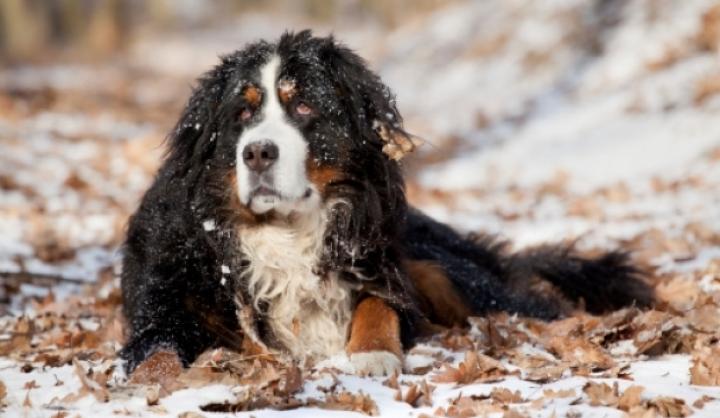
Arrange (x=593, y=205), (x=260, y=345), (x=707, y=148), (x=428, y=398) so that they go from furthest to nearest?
(x=707, y=148) < (x=593, y=205) < (x=260, y=345) < (x=428, y=398)

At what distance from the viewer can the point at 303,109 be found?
4859mm

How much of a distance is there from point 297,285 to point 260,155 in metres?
0.81

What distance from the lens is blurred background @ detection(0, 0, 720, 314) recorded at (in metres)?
9.20

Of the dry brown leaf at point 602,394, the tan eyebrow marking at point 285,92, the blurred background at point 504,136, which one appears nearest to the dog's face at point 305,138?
the tan eyebrow marking at point 285,92

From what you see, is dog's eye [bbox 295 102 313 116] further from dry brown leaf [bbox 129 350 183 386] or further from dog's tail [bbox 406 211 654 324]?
dry brown leaf [bbox 129 350 183 386]

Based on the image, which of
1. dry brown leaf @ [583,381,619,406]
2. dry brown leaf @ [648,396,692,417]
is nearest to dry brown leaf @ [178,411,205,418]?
dry brown leaf @ [583,381,619,406]

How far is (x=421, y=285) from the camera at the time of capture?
216 inches

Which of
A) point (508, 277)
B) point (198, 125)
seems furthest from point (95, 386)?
point (508, 277)

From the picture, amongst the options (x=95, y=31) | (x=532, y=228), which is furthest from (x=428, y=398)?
(x=95, y=31)

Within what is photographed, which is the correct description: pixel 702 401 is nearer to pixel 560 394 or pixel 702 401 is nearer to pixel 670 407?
pixel 670 407

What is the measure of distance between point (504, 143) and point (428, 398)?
514 inches

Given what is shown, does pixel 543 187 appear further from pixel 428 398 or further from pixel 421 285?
pixel 428 398

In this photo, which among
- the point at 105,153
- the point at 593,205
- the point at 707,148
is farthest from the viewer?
the point at 105,153

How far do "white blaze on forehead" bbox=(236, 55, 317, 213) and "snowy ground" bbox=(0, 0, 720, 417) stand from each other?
33.2 inches
